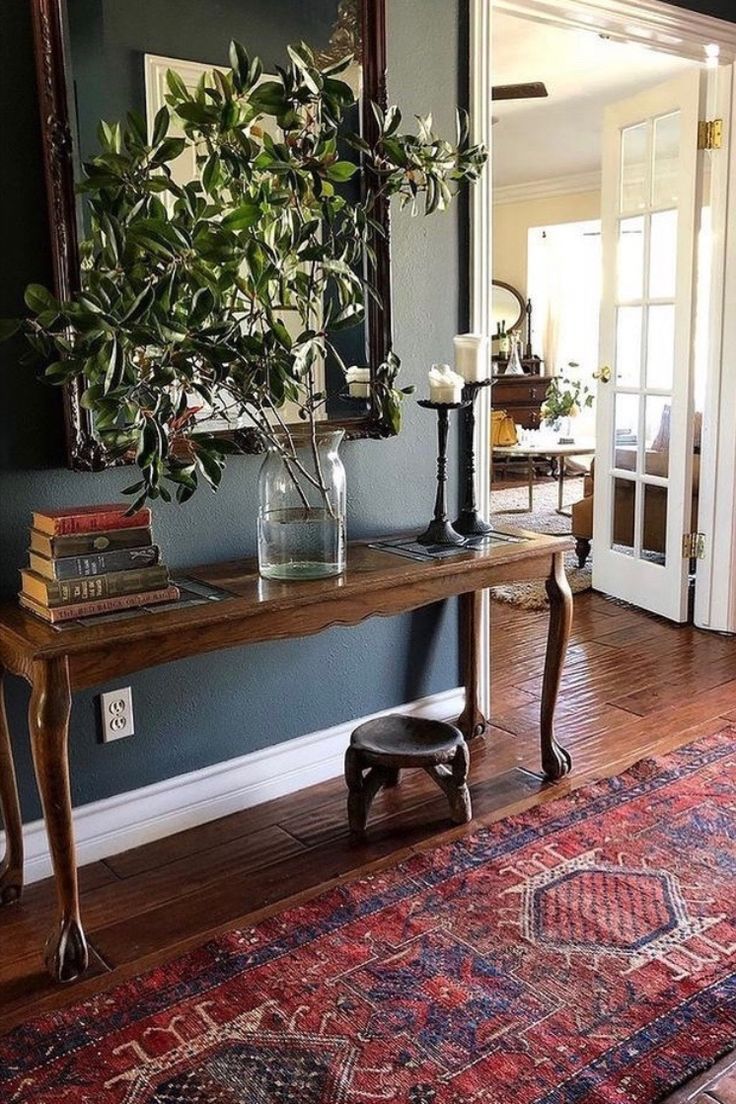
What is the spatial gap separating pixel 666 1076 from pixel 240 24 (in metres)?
2.36

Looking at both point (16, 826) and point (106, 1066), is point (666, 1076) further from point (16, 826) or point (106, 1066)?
point (16, 826)

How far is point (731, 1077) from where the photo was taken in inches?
66.6

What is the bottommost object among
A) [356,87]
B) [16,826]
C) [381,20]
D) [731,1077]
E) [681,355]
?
[731,1077]

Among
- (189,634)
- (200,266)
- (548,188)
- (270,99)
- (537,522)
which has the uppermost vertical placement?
(548,188)

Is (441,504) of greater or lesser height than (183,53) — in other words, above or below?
below

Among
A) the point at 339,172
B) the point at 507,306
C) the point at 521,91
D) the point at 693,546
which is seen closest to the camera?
the point at 339,172

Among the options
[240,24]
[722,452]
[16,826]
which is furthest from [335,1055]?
[722,452]

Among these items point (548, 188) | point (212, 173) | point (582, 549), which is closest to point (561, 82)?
point (582, 549)

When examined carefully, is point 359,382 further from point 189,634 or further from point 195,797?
point 195,797

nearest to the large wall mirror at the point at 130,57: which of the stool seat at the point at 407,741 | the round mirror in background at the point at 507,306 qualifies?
the stool seat at the point at 407,741

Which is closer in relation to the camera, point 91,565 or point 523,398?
point 91,565

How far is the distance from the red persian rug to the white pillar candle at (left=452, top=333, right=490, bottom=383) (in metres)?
1.18

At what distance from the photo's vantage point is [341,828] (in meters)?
2.58

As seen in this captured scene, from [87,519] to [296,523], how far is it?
Answer: 49 cm
